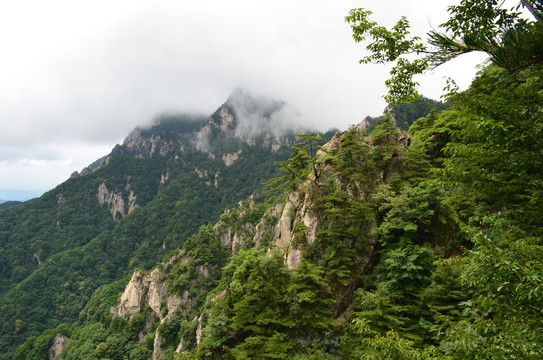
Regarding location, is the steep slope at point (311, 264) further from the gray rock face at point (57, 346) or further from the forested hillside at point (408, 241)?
the gray rock face at point (57, 346)

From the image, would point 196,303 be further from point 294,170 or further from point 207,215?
point 207,215

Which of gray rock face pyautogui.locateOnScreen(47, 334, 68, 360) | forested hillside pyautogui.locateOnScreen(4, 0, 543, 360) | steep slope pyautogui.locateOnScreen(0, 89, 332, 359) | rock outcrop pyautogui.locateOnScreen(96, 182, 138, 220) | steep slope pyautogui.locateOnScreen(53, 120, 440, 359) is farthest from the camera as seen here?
rock outcrop pyautogui.locateOnScreen(96, 182, 138, 220)

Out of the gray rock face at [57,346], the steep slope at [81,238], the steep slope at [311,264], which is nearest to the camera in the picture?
the steep slope at [311,264]

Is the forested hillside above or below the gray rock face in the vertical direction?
above

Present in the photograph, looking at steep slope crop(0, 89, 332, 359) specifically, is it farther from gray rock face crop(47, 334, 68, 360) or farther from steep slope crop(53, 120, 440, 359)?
steep slope crop(53, 120, 440, 359)

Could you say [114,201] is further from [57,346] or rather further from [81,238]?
[57,346]

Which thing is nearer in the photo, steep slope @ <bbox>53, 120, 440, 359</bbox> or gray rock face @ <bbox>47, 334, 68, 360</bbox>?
steep slope @ <bbox>53, 120, 440, 359</bbox>

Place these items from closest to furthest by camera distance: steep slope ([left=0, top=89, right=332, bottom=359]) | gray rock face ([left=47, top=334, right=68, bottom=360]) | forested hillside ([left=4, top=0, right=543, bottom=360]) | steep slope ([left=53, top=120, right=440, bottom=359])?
forested hillside ([left=4, top=0, right=543, bottom=360]) < steep slope ([left=53, top=120, right=440, bottom=359]) < gray rock face ([left=47, top=334, right=68, bottom=360]) < steep slope ([left=0, top=89, right=332, bottom=359])

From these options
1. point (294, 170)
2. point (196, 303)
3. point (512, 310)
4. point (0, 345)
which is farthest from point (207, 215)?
point (512, 310)

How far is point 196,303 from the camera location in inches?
2112

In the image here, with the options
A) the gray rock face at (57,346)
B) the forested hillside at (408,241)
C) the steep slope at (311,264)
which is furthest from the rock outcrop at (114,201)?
the steep slope at (311,264)

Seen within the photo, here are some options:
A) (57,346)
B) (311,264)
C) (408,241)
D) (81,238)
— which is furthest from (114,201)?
(408,241)

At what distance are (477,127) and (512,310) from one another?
2.92m

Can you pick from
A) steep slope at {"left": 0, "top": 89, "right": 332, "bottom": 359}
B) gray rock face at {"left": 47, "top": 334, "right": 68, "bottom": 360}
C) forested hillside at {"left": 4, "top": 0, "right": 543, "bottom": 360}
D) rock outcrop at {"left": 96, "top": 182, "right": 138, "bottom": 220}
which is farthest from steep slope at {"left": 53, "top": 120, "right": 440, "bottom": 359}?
rock outcrop at {"left": 96, "top": 182, "right": 138, "bottom": 220}
